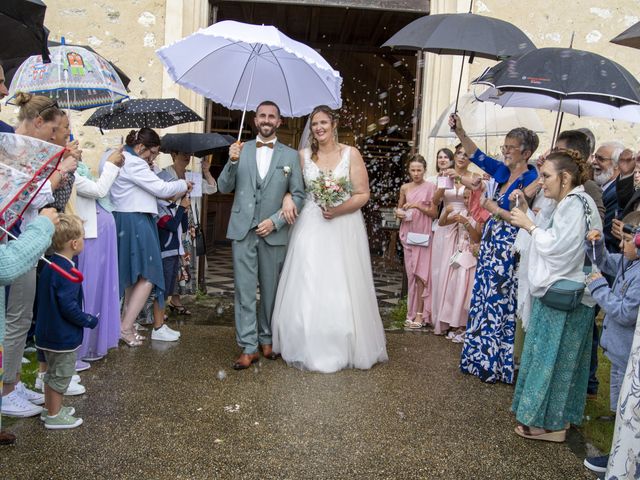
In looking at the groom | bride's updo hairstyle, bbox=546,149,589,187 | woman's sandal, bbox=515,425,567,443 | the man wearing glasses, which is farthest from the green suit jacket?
the man wearing glasses

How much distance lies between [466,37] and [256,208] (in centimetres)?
200

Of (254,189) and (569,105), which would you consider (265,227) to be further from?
(569,105)

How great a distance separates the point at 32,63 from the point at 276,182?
6.55 feet

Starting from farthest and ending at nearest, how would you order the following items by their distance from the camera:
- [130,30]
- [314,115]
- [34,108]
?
[130,30], [314,115], [34,108]

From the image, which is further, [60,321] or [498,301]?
[498,301]

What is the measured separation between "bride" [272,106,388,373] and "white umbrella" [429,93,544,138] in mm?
1744

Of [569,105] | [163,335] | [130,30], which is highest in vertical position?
[130,30]

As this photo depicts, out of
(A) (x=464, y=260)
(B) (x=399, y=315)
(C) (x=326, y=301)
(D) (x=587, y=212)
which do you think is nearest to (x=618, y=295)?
(D) (x=587, y=212)

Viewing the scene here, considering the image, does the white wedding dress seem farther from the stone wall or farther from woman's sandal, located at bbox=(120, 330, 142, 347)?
the stone wall

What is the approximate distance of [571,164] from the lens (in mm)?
3561

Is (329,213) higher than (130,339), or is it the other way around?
(329,213)

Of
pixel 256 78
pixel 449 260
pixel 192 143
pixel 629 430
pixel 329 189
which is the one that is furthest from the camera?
pixel 449 260

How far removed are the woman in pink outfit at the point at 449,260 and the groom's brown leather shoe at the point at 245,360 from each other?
7.29 feet

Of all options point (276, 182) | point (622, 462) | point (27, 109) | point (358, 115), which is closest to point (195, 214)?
point (276, 182)
